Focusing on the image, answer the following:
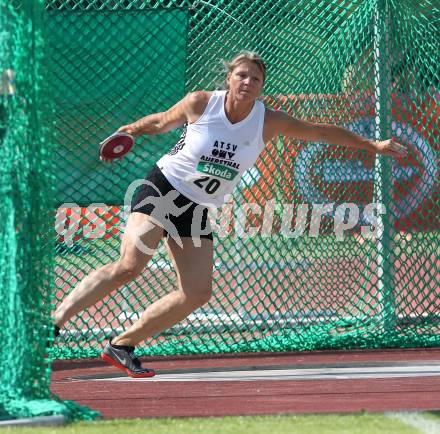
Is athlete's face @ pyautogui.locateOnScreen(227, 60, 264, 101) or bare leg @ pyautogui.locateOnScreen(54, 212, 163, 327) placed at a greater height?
athlete's face @ pyautogui.locateOnScreen(227, 60, 264, 101)

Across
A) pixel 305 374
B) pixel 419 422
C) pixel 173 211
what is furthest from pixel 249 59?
pixel 419 422

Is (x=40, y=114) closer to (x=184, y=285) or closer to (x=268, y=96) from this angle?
(x=184, y=285)

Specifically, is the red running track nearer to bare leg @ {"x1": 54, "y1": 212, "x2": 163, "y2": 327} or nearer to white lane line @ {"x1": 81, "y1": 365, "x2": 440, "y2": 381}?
white lane line @ {"x1": 81, "y1": 365, "x2": 440, "y2": 381}

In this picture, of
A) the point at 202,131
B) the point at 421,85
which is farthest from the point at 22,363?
the point at 421,85

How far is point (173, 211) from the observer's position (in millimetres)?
6340

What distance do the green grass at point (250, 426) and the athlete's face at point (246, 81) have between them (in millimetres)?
2064

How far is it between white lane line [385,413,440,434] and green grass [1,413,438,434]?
4 cm

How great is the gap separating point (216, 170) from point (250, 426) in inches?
73.0

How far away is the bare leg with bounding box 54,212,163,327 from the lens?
6.31m

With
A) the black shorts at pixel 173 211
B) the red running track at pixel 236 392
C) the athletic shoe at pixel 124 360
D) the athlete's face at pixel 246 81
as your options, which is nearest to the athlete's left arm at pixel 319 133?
the athlete's face at pixel 246 81

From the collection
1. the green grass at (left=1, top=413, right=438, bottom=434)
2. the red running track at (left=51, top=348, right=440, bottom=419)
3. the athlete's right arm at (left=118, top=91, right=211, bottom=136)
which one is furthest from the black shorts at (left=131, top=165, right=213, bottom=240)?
the green grass at (left=1, top=413, right=438, bottom=434)

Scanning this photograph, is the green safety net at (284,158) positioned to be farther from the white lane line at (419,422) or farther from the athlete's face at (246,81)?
the white lane line at (419,422)

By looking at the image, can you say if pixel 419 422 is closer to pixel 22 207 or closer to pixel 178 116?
pixel 22 207

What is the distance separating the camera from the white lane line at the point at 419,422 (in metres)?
4.93
